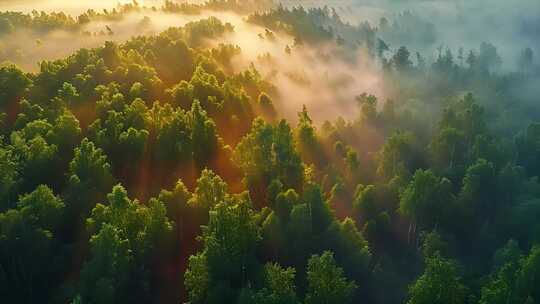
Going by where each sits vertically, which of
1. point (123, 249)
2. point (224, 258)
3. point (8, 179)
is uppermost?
point (8, 179)

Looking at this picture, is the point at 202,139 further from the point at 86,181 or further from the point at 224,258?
the point at 224,258

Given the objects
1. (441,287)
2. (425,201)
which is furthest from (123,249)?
(425,201)

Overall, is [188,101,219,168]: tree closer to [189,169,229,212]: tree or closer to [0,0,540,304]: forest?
[0,0,540,304]: forest

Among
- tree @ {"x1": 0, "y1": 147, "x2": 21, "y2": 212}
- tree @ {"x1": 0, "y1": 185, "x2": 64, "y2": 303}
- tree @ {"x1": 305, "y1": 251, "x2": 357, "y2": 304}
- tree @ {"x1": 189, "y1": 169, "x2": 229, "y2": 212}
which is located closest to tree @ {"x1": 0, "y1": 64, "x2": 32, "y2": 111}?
tree @ {"x1": 0, "y1": 147, "x2": 21, "y2": 212}

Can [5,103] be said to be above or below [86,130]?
above

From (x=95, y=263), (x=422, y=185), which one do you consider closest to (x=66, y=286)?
(x=95, y=263)

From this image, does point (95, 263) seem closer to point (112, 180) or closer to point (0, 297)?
point (0, 297)

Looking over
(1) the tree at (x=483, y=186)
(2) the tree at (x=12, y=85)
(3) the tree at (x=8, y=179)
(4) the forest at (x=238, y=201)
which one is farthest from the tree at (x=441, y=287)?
(2) the tree at (x=12, y=85)

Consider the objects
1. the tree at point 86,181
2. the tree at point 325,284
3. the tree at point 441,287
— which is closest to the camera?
the tree at point 441,287

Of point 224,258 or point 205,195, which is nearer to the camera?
point 224,258

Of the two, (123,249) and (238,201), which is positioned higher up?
(238,201)

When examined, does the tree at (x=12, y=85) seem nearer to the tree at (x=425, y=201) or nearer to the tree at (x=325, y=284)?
the tree at (x=425, y=201)
